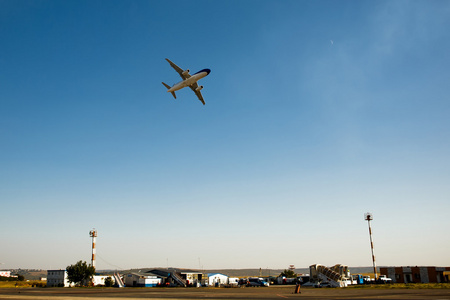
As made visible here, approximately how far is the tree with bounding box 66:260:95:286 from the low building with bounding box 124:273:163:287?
1099 cm

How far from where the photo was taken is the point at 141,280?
91.5 meters

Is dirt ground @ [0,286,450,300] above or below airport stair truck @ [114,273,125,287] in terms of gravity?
above

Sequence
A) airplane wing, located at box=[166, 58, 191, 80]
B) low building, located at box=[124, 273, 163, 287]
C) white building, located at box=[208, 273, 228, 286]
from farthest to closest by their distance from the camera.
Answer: white building, located at box=[208, 273, 228, 286] < low building, located at box=[124, 273, 163, 287] < airplane wing, located at box=[166, 58, 191, 80]

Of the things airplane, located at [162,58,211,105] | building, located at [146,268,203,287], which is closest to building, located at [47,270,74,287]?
building, located at [146,268,203,287]

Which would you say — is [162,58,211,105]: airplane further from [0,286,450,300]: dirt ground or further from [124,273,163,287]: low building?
[124,273,163,287]: low building

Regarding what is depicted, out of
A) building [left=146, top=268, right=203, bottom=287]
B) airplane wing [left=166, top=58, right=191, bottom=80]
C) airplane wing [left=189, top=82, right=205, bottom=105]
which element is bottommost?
building [left=146, top=268, right=203, bottom=287]

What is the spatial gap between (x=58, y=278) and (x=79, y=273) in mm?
9332

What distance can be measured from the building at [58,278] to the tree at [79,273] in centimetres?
203

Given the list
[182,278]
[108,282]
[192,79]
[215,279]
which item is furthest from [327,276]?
[108,282]

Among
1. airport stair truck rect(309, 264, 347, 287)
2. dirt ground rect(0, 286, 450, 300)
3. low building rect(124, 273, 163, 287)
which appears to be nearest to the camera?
dirt ground rect(0, 286, 450, 300)

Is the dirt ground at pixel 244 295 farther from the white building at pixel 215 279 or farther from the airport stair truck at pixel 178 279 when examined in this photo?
the white building at pixel 215 279

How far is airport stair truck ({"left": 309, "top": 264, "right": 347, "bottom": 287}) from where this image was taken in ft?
256

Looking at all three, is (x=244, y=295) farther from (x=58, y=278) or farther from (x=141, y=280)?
(x=58, y=278)

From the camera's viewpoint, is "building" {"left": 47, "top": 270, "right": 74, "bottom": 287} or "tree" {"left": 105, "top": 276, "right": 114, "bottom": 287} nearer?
"tree" {"left": 105, "top": 276, "right": 114, "bottom": 287}
